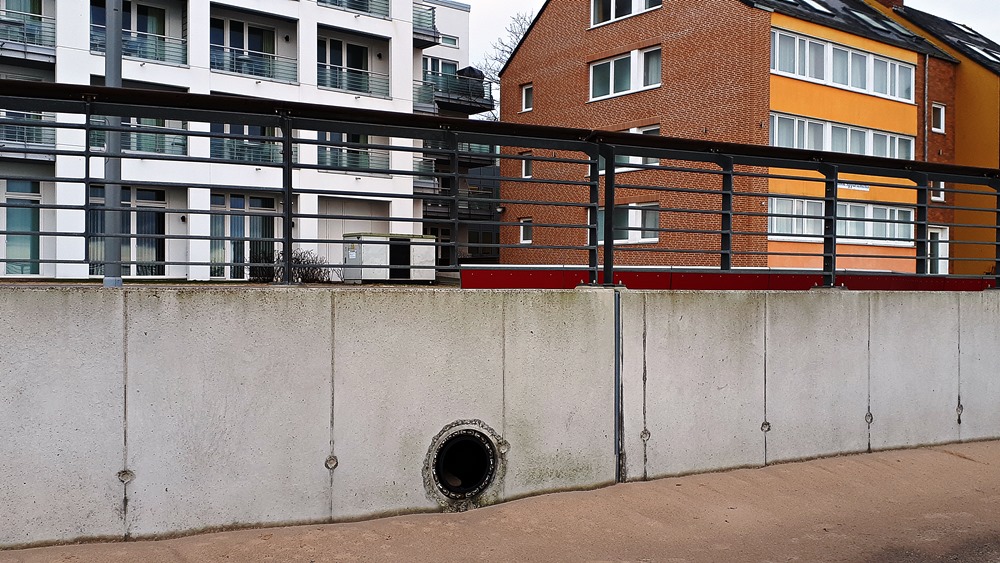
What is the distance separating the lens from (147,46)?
28672mm

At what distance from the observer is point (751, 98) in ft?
91.5

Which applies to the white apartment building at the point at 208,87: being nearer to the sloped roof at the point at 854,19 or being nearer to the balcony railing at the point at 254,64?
the balcony railing at the point at 254,64

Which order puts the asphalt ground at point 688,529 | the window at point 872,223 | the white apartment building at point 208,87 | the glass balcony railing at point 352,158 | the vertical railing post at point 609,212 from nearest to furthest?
the asphalt ground at point 688,529 < the vertical railing post at point 609,212 < the white apartment building at point 208,87 < the window at point 872,223 < the glass balcony railing at point 352,158

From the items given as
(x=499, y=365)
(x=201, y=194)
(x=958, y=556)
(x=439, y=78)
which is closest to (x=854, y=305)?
(x=958, y=556)

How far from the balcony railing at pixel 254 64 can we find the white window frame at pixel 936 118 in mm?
24788

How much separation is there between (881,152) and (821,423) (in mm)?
26472

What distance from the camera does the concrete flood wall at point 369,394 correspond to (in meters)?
5.44

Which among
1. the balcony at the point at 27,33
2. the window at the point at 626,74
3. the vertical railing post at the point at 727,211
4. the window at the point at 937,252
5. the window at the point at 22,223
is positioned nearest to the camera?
the vertical railing post at the point at 727,211

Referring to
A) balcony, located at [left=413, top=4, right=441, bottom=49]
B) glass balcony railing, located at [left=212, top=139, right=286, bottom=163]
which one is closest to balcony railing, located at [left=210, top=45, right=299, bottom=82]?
glass balcony railing, located at [left=212, top=139, right=286, bottom=163]

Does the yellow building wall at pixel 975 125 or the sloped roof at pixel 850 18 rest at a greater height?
the sloped roof at pixel 850 18

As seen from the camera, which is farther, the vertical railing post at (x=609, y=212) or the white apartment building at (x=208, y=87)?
the white apartment building at (x=208, y=87)

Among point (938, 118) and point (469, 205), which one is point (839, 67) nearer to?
point (938, 118)

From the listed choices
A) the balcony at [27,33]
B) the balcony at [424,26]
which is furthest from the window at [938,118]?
the balcony at [27,33]

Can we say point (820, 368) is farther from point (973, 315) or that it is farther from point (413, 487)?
point (413, 487)
